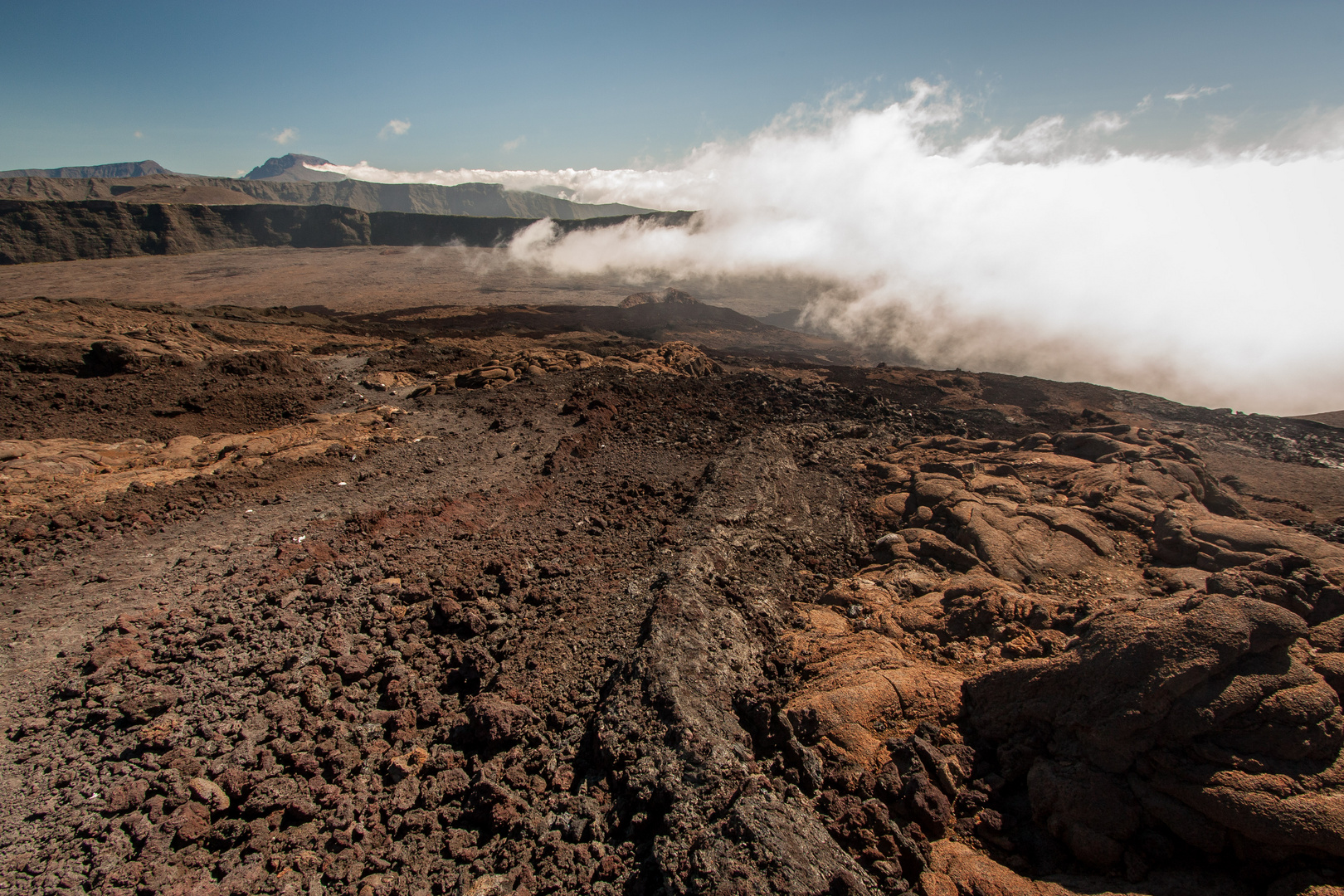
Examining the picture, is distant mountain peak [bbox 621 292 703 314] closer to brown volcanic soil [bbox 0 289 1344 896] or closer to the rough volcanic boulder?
brown volcanic soil [bbox 0 289 1344 896]

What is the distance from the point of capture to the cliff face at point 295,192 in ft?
310

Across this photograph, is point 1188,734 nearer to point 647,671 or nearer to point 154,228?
point 647,671

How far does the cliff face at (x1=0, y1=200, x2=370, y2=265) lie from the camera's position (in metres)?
53.7

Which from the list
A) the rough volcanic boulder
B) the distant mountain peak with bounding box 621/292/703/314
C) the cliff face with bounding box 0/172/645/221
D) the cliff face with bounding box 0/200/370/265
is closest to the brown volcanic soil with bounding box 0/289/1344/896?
the rough volcanic boulder

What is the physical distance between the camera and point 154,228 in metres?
62.5

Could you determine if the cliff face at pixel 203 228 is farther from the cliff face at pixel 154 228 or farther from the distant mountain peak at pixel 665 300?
the distant mountain peak at pixel 665 300

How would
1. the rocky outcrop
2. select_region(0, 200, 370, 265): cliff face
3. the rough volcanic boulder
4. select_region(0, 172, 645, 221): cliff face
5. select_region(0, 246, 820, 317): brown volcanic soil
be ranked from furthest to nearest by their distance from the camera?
select_region(0, 172, 645, 221): cliff face < select_region(0, 200, 370, 265): cliff face < select_region(0, 246, 820, 317): brown volcanic soil < the rocky outcrop < the rough volcanic boulder

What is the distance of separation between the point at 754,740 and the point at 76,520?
8.99 meters

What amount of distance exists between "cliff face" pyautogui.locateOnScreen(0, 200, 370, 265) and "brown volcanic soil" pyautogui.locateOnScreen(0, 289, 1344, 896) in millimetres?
70626

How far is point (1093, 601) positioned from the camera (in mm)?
5578

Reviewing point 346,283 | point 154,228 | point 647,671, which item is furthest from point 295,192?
point 647,671

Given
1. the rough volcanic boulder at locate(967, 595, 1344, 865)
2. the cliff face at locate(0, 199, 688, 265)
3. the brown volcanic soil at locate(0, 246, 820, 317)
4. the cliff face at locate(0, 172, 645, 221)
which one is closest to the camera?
the rough volcanic boulder at locate(967, 595, 1344, 865)

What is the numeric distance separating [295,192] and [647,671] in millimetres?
200325

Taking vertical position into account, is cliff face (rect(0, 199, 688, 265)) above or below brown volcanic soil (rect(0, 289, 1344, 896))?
above
